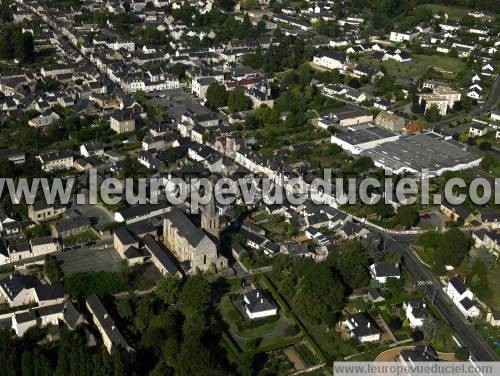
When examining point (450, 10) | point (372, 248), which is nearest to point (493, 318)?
point (372, 248)

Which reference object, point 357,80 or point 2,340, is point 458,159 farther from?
point 2,340

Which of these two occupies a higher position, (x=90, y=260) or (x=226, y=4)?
(x=226, y=4)

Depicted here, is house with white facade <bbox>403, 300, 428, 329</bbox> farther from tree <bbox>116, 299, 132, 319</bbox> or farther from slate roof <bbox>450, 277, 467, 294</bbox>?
tree <bbox>116, 299, 132, 319</bbox>

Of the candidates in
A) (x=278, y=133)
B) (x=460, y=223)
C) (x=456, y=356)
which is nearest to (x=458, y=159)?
(x=460, y=223)

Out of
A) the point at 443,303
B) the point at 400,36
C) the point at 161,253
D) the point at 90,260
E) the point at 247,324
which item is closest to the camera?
the point at 247,324

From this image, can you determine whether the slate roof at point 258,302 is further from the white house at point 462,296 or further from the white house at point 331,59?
the white house at point 331,59

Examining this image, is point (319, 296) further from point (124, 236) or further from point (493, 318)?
point (124, 236)

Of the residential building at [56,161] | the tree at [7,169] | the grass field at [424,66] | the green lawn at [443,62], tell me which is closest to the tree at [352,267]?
the residential building at [56,161]

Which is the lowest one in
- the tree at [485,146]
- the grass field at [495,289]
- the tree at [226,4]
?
the grass field at [495,289]
